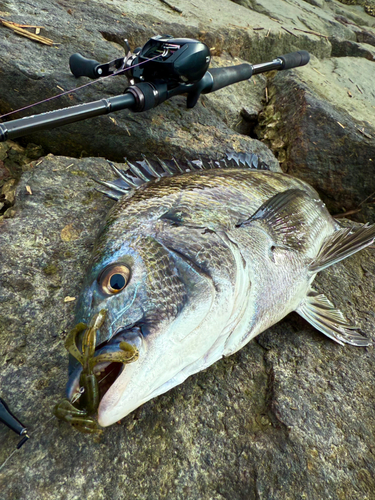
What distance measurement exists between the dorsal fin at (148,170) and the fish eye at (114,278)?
0.82 m

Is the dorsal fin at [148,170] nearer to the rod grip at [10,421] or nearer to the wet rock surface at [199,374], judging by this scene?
the wet rock surface at [199,374]

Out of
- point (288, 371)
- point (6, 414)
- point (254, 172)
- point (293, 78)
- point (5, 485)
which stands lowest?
point (5, 485)

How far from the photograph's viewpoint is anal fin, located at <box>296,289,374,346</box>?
239 cm

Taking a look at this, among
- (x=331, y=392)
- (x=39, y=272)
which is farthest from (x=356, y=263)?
(x=39, y=272)

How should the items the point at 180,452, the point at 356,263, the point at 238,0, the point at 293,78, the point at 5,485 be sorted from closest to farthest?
the point at 5,485 → the point at 180,452 → the point at 356,263 → the point at 293,78 → the point at 238,0

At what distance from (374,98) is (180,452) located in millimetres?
5491

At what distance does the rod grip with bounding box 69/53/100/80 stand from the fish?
1.04 metres

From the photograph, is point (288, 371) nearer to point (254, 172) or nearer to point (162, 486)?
point (162, 486)

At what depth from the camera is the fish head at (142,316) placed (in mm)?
1455

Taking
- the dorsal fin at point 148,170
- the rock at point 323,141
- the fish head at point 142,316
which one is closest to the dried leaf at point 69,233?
the dorsal fin at point 148,170

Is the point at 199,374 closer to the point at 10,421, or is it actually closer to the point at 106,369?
the point at 106,369

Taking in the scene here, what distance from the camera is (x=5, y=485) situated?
150 cm

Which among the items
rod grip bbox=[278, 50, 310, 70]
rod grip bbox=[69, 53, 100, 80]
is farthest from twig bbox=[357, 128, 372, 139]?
rod grip bbox=[69, 53, 100, 80]

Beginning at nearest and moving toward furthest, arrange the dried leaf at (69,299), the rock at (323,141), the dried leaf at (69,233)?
the dried leaf at (69,299) → the dried leaf at (69,233) → the rock at (323,141)
